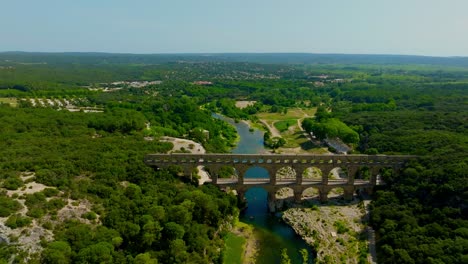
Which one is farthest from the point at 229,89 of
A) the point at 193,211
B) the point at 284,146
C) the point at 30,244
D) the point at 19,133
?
the point at 30,244

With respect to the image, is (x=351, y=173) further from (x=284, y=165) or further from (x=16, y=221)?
(x=16, y=221)

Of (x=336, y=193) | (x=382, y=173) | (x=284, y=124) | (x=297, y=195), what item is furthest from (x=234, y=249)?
(x=284, y=124)

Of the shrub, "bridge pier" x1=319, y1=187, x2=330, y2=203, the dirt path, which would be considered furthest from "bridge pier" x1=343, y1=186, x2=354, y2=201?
the shrub

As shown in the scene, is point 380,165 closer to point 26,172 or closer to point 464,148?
point 464,148

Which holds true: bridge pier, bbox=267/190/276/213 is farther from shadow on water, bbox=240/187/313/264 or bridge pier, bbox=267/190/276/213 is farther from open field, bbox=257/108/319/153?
open field, bbox=257/108/319/153

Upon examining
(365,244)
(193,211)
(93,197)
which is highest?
(93,197)
